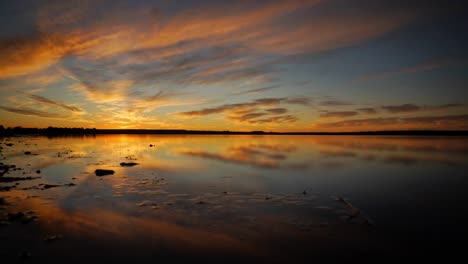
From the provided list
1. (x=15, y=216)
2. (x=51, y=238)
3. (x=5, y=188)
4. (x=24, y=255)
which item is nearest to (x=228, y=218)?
(x=51, y=238)

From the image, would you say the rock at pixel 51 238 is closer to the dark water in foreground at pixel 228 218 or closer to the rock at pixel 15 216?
the dark water in foreground at pixel 228 218

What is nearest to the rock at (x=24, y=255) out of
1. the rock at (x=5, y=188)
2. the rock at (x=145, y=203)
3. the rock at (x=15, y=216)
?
the rock at (x=15, y=216)

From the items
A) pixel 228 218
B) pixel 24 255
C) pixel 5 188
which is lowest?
pixel 24 255

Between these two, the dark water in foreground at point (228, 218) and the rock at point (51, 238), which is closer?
the dark water in foreground at point (228, 218)

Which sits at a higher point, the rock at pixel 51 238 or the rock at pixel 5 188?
the rock at pixel 5 188

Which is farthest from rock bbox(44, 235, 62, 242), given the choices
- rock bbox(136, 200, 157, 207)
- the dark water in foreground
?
rock bbox(136, 200, 157, 207)

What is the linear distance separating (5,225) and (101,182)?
373 inches

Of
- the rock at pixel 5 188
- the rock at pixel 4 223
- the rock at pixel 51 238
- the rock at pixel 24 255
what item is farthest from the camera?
the rock at pixel 5 188

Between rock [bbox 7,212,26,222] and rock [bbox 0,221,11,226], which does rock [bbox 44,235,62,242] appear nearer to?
rock [bbox 0,221,11,226]

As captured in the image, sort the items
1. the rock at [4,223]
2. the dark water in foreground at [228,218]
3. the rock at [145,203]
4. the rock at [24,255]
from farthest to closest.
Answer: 1. the rock at [145,203]
2. the rock at [4,223]
3. the dark water in foreground at [228,218]
4. the rock at [24,255]

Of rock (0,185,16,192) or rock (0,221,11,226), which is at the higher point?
rock (0,185,16,192)

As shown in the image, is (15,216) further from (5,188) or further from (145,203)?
(5,188)

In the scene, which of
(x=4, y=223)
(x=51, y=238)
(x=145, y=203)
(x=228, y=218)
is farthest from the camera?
(x=145, y=203)

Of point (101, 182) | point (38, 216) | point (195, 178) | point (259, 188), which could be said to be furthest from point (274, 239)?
point (101, 182)
